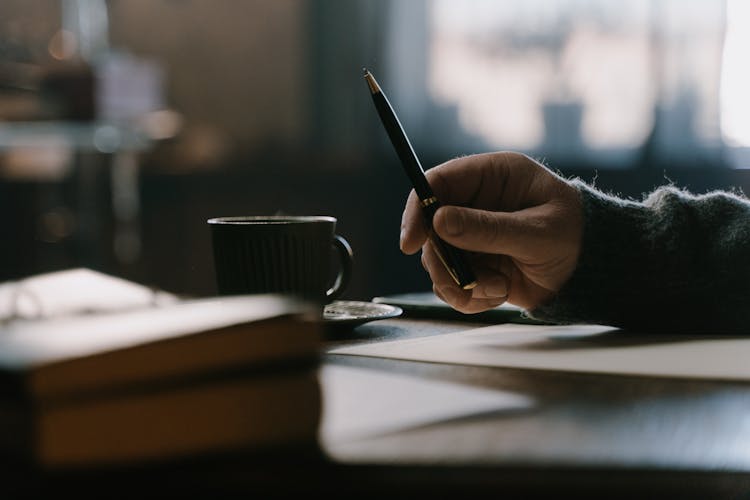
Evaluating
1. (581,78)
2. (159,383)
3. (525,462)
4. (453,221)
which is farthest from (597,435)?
(581,78)

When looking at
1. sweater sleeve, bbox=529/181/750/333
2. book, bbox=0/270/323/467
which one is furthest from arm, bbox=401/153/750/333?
book, bbox=0/270/323/467

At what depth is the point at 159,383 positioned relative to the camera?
13.9 inches

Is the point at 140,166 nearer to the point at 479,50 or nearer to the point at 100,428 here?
the point at 479,50

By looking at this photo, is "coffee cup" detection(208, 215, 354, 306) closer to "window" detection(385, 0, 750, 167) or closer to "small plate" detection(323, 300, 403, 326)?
"small plate" detection(323, 300, 403, 326)

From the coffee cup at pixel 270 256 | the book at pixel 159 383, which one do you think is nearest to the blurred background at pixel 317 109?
the coffee cup at pixel 270 256

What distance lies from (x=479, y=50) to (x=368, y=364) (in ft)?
7.56

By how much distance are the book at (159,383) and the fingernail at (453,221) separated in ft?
0.97

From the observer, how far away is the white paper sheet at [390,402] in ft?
Result: 1.41

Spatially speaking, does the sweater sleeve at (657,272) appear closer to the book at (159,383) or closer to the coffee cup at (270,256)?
the coffee cup at (270,256)

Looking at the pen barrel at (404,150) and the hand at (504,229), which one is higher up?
the pen barrel at (404,150)

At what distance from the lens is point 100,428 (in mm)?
334

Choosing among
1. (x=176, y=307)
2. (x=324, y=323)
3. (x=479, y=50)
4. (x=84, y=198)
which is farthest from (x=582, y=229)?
(x=84, y=198)

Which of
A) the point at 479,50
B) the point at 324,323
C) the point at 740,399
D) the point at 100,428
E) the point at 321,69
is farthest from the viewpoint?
the point at 321,69

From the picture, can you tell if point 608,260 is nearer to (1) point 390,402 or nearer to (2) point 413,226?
(2) point 413,226
